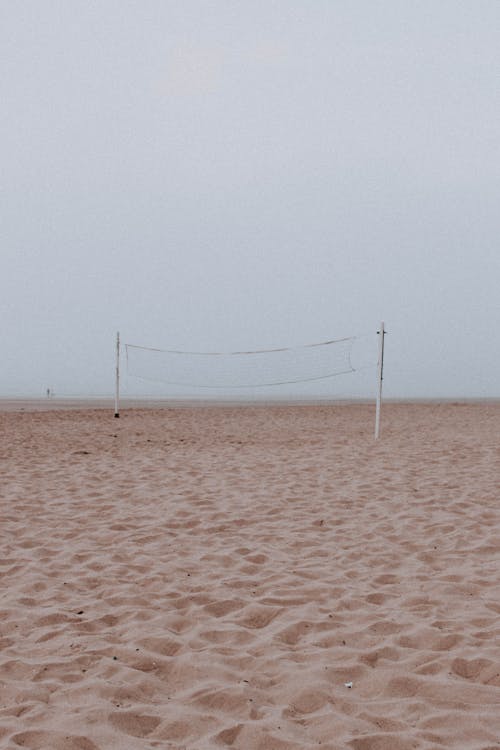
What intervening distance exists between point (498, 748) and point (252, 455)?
733 centimetres

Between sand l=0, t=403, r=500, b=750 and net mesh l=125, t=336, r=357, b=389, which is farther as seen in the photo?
net mesh l=125, t=336, r=357, b=389

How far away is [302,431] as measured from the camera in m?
13.3

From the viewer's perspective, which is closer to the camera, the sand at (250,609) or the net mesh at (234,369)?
the sand at (250,609)

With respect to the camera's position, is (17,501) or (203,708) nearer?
(203,708)

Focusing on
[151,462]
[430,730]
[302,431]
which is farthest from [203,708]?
[302,431]

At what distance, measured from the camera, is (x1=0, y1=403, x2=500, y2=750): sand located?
7.92 feet

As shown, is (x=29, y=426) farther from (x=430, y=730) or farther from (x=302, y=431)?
(x=430, y=730)

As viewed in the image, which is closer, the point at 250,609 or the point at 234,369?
the point at 250,609

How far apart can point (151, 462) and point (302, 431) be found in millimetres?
5147

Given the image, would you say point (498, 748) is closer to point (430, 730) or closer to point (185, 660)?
point (430, 730)

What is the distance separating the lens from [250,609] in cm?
356

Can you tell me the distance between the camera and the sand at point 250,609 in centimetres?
241

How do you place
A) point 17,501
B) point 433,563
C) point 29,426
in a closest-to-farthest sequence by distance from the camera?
point 433,563
point 17,501
point 29,426

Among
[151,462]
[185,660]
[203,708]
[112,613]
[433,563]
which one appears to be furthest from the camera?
[151,462]
